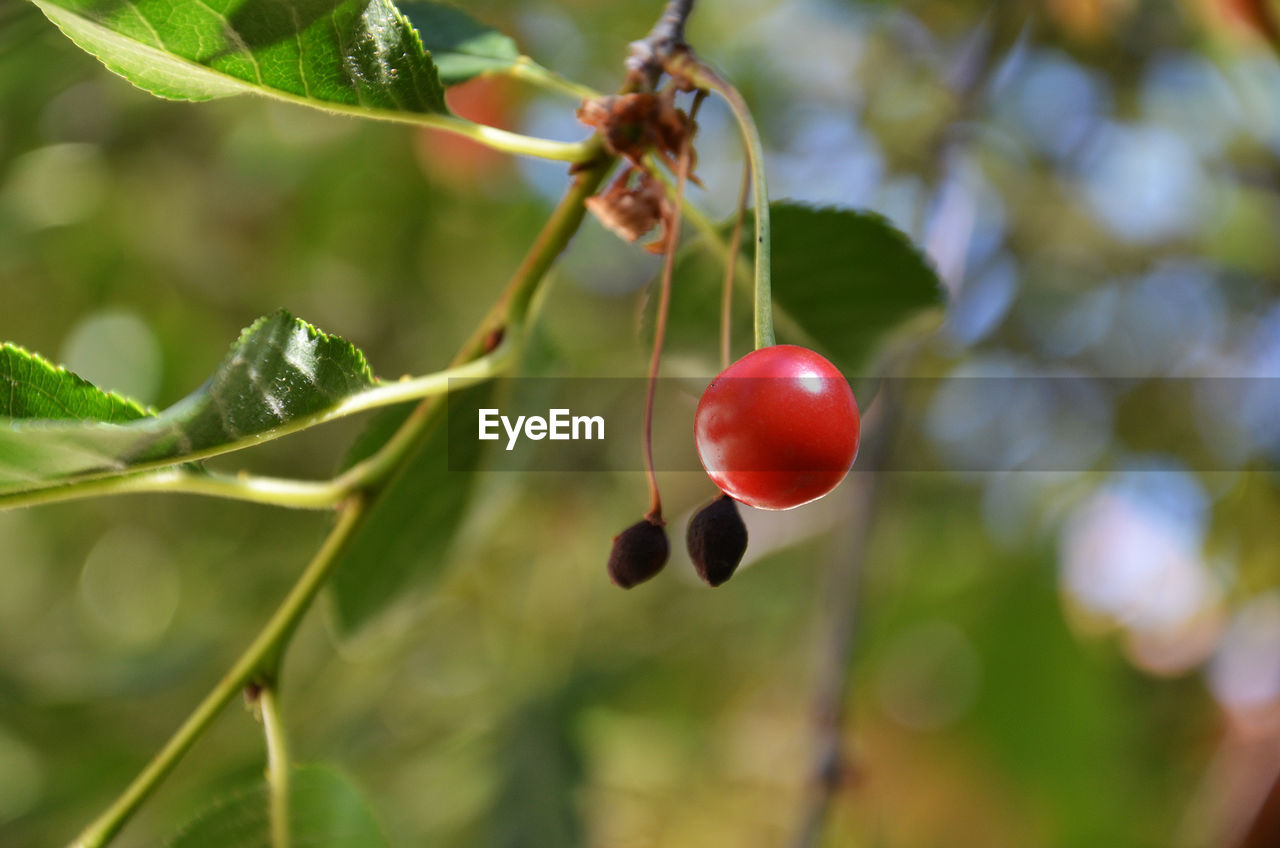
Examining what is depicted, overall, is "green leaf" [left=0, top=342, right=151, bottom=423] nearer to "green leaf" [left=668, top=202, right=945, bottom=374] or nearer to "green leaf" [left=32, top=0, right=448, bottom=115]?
"green leaf" [left=32, top=0, right=448, bottom=115]

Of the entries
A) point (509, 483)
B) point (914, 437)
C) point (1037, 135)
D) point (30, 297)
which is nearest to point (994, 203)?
point (1037, 135)

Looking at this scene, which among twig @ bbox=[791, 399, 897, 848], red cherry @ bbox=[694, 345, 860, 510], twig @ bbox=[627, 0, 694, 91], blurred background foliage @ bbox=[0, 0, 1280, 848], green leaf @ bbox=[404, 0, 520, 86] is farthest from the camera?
blurred background foliage @ bbox=[0, 0, 1280, 848]

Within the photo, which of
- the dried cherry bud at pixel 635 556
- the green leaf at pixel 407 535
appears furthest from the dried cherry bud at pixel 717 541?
the green leaf at pixel 407 535

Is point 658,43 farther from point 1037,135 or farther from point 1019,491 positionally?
point 1019,491

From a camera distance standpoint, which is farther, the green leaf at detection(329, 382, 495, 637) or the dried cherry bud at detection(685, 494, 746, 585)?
→ the green leaf at detection(329, 382, 495, 637)

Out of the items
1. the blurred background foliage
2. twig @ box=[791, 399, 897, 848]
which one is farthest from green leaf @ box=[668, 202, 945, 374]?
the blurred background foliage

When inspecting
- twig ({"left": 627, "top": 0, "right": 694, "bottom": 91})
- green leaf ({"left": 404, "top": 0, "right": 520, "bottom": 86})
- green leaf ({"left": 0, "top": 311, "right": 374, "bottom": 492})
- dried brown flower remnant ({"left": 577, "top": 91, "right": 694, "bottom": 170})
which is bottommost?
green leaf ({"left": 0, "top": 311, "right": 374, "bottom": 492})

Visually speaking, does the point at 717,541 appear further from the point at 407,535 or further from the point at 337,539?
the point at 407,535

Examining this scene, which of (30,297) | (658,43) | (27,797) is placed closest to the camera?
(658,43)
